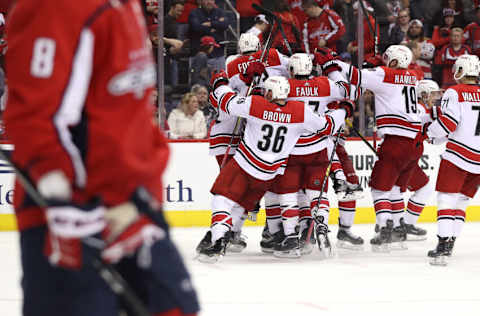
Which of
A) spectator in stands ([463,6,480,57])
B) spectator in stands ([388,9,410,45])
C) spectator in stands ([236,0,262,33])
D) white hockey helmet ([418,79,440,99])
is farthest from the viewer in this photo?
spectator in stands ([463,6,480,57])

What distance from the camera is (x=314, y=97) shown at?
6082 millimetres

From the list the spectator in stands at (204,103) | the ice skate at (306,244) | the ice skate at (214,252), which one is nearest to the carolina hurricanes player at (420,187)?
the ice skate at (306,244)

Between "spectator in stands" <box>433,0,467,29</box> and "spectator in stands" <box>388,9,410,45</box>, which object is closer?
"spectator in stands" <box>388,9,410,45</box>

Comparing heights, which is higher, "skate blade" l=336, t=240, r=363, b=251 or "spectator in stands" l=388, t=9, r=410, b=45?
"spectator in stands" l=388, t=9, r=410, b=45

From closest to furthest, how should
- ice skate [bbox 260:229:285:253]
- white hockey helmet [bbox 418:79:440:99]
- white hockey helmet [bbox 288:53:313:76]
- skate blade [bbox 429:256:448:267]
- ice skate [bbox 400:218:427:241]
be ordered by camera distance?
skate blade [bbox 429:256:448:267], white hockey helmet [bbox 288:53:313:76], ice skate [bbox 260:229:285:253], white hockey helmet [bbox 418:79:440:99], ice skate [bbox 400:218:427:241]

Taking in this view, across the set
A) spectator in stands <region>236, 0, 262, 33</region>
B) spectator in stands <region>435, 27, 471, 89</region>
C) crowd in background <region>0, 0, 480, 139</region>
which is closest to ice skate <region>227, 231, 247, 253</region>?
crowd in background <region>0, 0, 480, 139</region>

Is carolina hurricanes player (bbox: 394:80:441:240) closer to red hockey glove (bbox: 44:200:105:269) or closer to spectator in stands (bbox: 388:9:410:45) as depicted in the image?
spectator in stands (bbox: 388:9:410:45)

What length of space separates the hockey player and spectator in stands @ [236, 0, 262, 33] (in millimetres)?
6881

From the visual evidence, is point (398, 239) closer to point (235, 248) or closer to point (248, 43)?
point (235, 248)

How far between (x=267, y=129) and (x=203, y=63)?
2577 mm

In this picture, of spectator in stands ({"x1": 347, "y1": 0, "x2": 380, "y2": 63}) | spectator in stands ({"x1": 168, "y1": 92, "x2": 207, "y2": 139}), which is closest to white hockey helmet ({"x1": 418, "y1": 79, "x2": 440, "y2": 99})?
spectator in stands ({"x1": 347, "y1": 0, "x2": 380, "y2": 63})

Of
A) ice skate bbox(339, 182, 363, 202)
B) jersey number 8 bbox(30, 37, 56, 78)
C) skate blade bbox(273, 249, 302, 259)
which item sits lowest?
skate blade bbox(273, 249, 302, 259)

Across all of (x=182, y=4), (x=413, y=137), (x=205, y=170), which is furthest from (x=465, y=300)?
(x=182, y=4)

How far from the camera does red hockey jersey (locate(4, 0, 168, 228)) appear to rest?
1501mm
